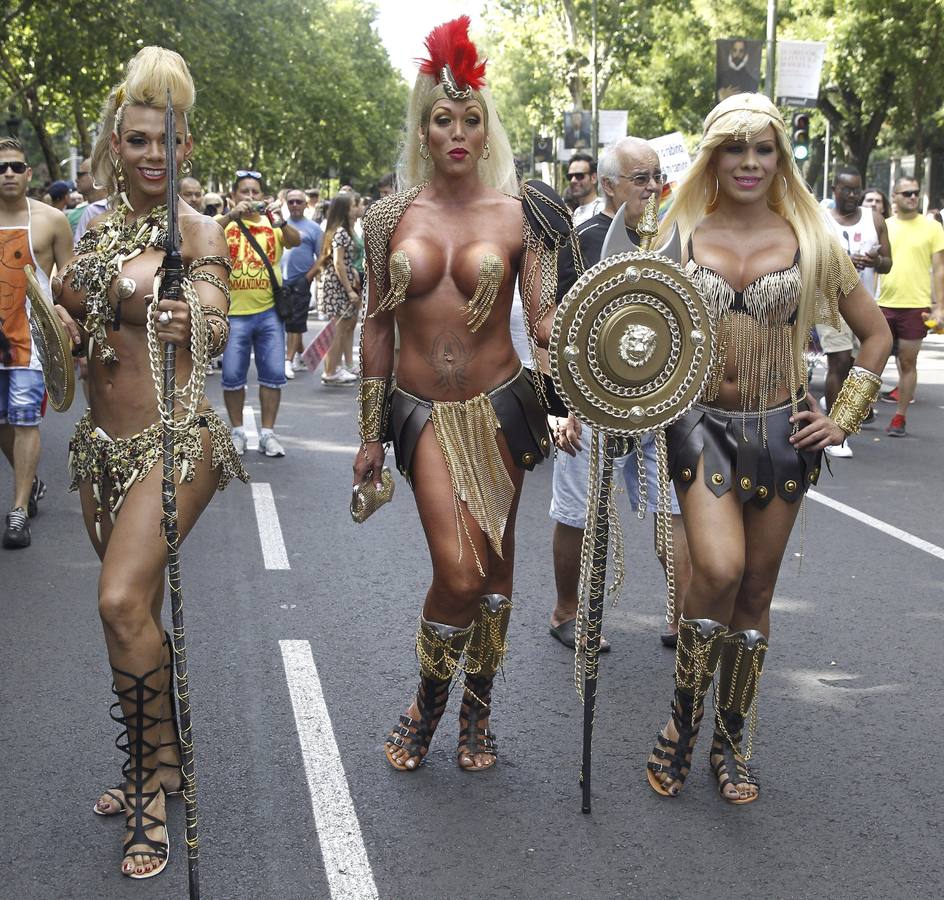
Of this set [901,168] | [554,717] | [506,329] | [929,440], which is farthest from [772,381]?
[901,168]

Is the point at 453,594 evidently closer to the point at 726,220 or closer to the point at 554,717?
the point at 554,717

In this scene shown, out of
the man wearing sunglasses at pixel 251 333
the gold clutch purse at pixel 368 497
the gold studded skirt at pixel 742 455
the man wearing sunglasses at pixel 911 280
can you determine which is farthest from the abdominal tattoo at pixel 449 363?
the man wearing sunglasses at pixel 911 280

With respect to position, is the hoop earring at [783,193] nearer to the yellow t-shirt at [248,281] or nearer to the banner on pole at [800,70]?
the yellow t-shirt at [248,281]

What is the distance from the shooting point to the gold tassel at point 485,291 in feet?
13.8

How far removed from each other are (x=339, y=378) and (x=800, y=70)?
10.9 m

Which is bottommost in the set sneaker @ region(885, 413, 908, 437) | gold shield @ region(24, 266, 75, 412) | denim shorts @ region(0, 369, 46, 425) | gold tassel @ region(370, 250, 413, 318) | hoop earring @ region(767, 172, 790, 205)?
sneaker @ region(885, 413, 908, 437)

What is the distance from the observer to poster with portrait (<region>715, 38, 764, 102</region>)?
2000 cm

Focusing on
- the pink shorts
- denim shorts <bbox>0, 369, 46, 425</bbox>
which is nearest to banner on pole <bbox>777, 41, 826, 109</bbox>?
the pink shorts

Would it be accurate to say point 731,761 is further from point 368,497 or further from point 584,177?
point 584,177

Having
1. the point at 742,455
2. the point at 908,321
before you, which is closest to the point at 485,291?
the point at 742,455

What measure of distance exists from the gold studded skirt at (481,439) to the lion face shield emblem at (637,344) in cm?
69

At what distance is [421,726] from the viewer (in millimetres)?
4480

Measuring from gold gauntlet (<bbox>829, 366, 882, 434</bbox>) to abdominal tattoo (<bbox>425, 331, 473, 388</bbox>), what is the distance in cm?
118

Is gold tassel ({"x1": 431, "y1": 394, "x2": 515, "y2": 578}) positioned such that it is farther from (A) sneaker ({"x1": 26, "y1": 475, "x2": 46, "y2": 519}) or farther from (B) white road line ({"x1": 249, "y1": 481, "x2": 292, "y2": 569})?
(A) sneaker ({"x1": 26, "y1": 475, "x2": 46, "y2": 519})
